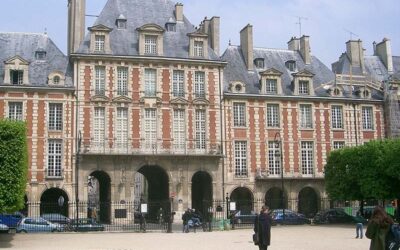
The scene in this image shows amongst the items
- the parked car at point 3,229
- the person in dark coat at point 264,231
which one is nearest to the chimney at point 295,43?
the parked car at point 3,229

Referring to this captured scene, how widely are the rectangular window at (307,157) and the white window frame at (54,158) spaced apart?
641 inches

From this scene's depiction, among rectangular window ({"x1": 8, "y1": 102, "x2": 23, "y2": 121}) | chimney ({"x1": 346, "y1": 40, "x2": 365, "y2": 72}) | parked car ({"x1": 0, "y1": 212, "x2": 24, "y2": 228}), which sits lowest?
parked car ({"x1": 0, "y1": 212, "x2": 24, "y2": 228})

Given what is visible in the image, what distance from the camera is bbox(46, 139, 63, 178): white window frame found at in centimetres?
3525

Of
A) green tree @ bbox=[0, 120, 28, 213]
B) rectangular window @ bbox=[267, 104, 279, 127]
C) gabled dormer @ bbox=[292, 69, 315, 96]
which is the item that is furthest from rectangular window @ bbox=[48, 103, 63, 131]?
gabled dormer @ bbox=[292, 69, 315, 96]

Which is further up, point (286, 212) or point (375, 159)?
point (375, 159)

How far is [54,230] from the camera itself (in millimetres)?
29266

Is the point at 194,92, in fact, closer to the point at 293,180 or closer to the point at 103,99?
the point at 103,99

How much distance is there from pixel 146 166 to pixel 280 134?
9.38m

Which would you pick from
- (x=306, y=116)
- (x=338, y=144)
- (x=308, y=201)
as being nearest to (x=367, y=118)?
(x=338, y=144)

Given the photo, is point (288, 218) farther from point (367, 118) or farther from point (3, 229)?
point (3, 229)

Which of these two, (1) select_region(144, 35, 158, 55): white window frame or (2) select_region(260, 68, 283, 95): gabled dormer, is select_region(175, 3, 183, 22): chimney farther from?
(2) select_region(260, 68, 283, 95): gabled dormer

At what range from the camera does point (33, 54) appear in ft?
124

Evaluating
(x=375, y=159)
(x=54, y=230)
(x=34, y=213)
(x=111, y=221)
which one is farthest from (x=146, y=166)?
(x=375, y=159)

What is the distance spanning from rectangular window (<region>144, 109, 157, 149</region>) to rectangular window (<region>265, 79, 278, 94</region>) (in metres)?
8.38
